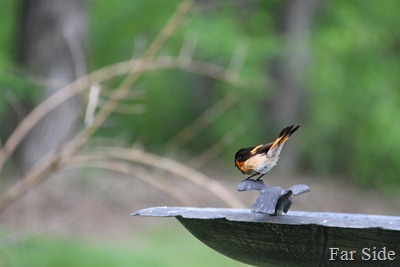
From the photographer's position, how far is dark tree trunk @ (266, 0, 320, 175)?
62.3 ft

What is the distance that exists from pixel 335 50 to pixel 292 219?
15825 mm

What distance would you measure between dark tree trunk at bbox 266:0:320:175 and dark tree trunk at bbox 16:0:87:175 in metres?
7.05

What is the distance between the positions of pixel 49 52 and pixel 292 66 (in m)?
7.97

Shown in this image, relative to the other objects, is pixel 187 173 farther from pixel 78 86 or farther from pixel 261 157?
pixel 261 157

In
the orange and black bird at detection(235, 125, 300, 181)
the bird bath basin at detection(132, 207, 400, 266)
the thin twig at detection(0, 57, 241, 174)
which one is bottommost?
the bird bath basin at detection(132, 207, 400, 266)

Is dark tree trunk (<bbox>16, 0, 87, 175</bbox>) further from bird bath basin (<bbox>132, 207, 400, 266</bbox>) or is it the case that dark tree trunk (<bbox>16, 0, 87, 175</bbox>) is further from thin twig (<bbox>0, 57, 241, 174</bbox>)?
bird bath basin (<bbox>132, 207, 400, 266</bbox>)

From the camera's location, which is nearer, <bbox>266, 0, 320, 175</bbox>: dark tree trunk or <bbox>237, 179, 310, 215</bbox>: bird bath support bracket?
Answer: <bbox>237, 179, 310, 215</bbox>: bird bath support bracket

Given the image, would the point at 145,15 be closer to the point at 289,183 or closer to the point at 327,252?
the point at 289,183

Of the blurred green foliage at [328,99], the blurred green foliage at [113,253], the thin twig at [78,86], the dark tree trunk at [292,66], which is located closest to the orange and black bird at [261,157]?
the thin twig at [78,86]

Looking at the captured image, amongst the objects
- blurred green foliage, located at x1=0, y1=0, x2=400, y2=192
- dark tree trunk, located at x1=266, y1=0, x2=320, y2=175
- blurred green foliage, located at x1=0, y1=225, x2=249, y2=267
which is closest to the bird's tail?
blurred green foliage, located at x1=0, y1=225, x2=249, y2=267

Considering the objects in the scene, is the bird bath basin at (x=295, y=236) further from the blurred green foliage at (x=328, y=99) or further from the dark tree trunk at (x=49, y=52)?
the blurred green foliage at (x=328, y=99)

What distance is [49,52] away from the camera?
1249cm

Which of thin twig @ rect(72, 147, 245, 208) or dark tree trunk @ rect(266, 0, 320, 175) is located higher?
dark tree trunk @ rect(266, 0, 320, 175)

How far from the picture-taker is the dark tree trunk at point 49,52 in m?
12.3
